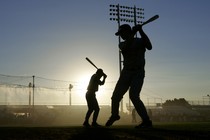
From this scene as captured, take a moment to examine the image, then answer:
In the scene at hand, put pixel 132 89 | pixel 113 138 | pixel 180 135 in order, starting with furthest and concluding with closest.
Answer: pixel 132 89 → pixel 180 135 → pixel 113 138

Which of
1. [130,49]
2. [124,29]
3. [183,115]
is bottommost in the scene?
[183,115]

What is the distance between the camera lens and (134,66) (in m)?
7.56

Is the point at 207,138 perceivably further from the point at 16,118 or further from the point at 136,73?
the point at 16,118

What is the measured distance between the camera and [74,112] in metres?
64.4

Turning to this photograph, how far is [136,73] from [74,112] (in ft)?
190

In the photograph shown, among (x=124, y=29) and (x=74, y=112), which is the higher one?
(x=124, y=29)

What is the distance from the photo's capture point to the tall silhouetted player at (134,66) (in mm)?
7473

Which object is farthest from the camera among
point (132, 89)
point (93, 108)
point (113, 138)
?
point (93, 108)

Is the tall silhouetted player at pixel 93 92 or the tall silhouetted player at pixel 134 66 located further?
the tall silhouetted player at pixel 93 92

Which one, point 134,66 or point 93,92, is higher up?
point 134,66

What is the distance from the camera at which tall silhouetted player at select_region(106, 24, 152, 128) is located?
24.5 ft

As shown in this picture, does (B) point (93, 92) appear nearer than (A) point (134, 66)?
No

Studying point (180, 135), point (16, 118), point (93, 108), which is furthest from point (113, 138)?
point (16, 118)

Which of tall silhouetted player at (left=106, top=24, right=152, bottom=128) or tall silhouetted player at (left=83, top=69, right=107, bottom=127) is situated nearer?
tall silhouetted player at (left=106, top=24, right=152, bottom=128)
